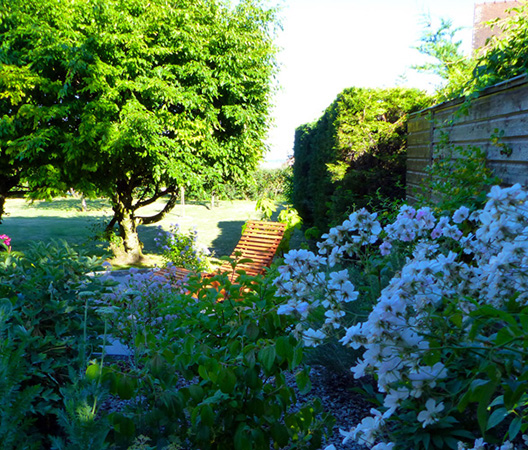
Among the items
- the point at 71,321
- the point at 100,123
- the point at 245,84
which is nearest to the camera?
the point at 71,321

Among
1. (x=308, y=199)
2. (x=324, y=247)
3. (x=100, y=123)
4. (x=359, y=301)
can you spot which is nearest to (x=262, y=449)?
(x=324, y=247)

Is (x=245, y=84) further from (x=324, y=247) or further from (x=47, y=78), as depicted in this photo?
(x=324, y=247)

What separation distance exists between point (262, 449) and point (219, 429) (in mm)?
250

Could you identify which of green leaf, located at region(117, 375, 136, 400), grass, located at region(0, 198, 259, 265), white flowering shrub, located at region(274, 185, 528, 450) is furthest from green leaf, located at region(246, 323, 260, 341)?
grass, located at region(0, 198, 259, 265)

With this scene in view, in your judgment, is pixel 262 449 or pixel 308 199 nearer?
pixel 262 449

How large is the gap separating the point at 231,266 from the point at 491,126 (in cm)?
232

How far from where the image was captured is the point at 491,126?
357 centimetres

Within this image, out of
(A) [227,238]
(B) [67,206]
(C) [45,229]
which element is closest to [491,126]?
(A) [227,238]

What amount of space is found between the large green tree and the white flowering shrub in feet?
23.3

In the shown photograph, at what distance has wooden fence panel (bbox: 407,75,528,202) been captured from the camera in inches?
122

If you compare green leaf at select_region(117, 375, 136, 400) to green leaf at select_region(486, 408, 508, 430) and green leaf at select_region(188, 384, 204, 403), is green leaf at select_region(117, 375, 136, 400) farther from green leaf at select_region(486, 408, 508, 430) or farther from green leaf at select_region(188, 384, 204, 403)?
green leaf at select_region(486, 408, 508, 430)

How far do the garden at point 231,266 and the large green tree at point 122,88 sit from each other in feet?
0.15

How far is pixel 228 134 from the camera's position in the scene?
10031 millimetres

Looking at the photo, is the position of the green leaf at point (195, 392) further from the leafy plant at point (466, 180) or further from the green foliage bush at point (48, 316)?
the leafy plant at point (466, 180)
